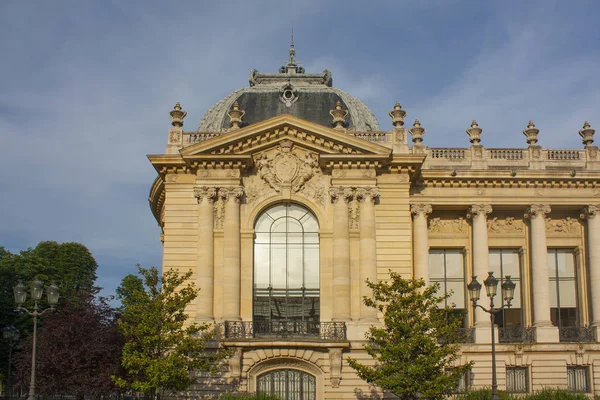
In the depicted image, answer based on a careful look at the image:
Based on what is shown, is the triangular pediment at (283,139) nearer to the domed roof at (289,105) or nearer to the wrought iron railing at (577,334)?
the domed roof at (289,105)

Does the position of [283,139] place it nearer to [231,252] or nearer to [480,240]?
[231,252]

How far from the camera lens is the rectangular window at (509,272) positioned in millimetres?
36656

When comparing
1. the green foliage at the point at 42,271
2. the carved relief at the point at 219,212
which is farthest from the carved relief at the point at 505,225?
the green foliage at the point at 42,271

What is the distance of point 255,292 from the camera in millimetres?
33594

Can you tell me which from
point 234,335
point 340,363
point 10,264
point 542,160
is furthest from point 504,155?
point 10,264

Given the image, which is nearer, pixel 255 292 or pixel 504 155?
pixel 255 292

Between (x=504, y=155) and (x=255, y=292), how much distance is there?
1387 cm

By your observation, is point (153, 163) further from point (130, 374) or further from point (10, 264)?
point (10, 264)

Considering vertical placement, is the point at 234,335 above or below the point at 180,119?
below

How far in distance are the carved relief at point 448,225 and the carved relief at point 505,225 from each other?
4.16 feet

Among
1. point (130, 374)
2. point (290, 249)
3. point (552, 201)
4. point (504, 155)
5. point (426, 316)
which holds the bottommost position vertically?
point (130, 374)

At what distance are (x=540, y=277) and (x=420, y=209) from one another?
646cm

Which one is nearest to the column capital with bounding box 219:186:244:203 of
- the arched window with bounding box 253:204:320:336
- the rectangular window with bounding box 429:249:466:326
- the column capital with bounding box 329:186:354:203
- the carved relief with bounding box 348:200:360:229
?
the arched window with bounding box 253:204:320:336

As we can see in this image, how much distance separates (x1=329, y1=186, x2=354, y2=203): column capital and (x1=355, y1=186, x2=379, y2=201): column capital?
0.31 metres
